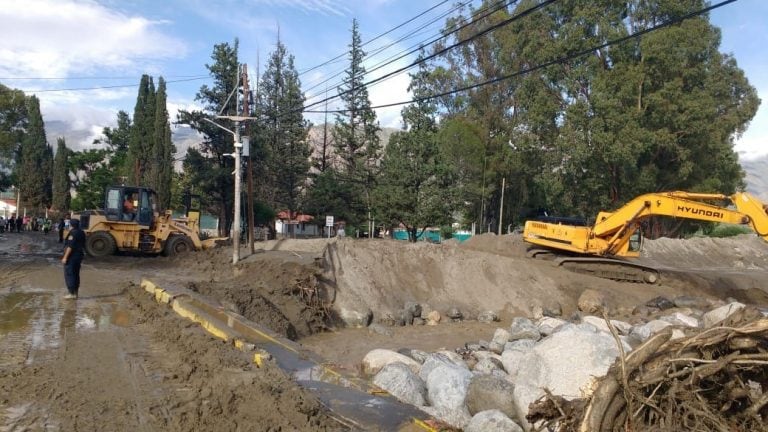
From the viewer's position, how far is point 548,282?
22.7 m

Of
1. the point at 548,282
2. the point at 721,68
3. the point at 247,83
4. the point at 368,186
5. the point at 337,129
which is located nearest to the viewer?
the point at 548,282

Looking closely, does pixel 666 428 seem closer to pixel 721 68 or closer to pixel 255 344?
pixel 255 344

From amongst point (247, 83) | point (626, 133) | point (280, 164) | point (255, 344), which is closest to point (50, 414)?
point (255, 344)

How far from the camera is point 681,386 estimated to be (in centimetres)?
408

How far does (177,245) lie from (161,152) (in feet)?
97.3

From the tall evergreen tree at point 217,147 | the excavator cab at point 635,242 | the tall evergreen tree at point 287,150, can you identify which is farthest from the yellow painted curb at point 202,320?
the tall evergreen tree at point 287,150

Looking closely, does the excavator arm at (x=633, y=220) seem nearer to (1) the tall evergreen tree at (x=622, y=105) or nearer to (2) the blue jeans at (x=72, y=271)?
(1) the tall evergreen tree at (x=622, y=105)

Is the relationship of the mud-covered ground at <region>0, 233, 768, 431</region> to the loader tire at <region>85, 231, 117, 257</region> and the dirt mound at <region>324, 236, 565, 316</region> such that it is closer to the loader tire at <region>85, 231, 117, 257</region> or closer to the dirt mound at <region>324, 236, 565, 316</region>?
the dirt mound at <region>324, 236, 565, 316</region>

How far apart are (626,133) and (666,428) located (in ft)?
119

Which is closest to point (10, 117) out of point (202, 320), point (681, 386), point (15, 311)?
point (15, 311)

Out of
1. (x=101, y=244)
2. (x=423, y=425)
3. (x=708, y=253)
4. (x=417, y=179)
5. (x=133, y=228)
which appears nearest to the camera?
(x=423, y=425)

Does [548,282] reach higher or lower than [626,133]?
lower

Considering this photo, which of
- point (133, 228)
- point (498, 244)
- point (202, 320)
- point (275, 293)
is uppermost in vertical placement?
point (133, 228)

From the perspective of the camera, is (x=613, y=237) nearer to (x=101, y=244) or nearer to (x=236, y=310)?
(x=236, y=310)
